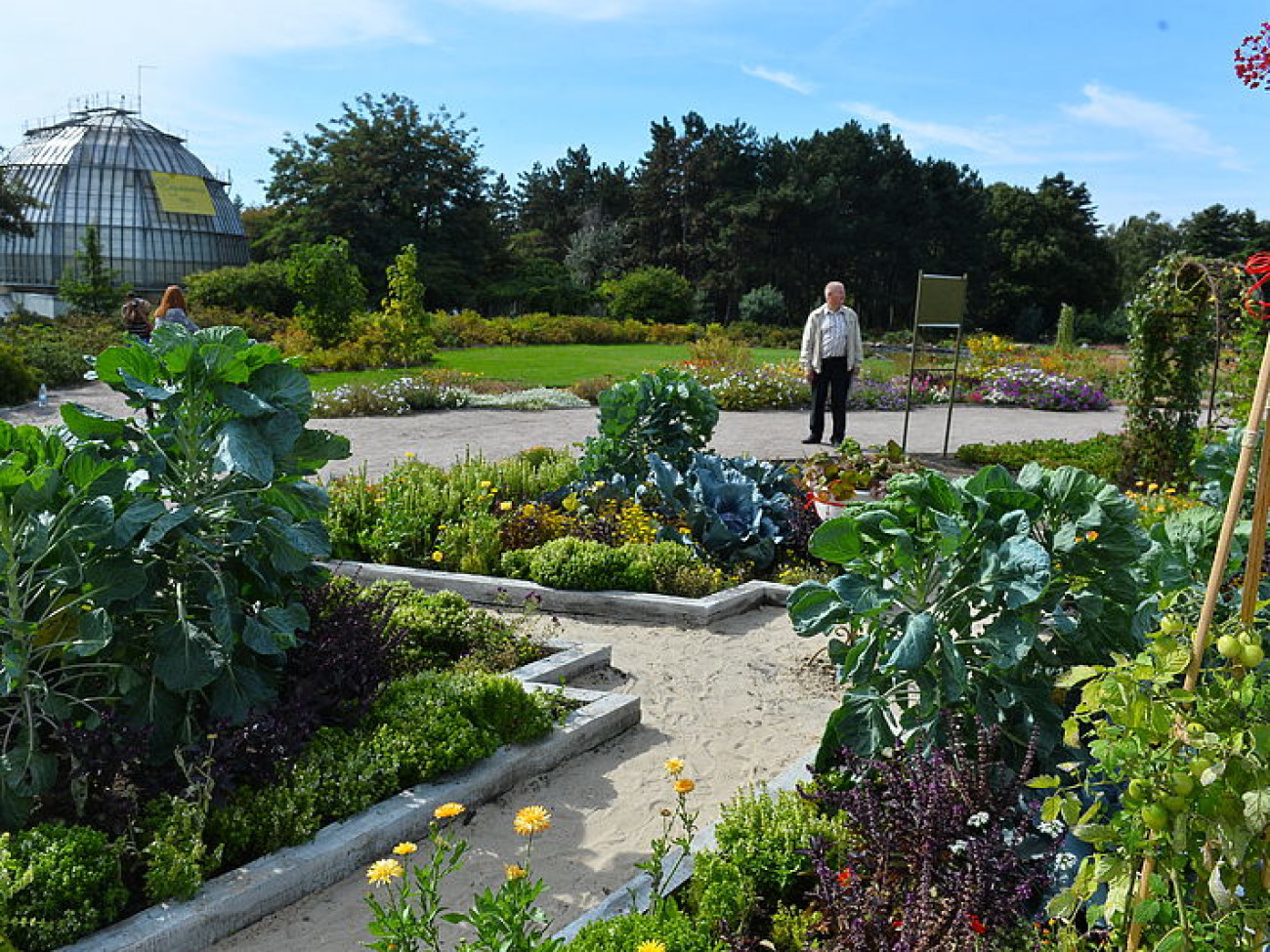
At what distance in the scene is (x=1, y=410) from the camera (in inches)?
629

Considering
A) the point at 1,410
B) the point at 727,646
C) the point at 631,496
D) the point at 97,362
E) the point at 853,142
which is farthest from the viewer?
the point at 853,142

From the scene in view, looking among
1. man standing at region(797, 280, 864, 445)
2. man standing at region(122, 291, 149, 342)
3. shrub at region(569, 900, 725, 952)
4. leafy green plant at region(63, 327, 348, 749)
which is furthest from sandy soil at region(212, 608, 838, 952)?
man standing at region(122, 291, 149, 342)

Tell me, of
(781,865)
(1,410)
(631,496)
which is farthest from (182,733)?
(1,410)

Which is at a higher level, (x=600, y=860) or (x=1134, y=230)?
(x=1134, y=230)

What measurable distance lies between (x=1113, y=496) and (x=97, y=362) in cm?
330

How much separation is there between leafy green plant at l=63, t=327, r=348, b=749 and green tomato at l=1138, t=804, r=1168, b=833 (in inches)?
99.5

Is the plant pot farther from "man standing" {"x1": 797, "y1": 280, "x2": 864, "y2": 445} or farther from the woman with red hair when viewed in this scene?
the woman with red hair

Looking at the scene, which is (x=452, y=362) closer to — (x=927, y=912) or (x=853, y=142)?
(x=927, y=912)

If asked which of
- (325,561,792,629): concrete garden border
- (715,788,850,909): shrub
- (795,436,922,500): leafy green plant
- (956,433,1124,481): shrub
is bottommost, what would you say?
(325,561,792,629): concrete garden border

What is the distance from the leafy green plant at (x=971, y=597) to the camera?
285 centimetres

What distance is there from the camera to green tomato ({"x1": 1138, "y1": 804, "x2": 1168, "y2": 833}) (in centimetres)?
166

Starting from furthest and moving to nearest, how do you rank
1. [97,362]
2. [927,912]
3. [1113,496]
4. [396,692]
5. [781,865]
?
1. [396,692]
2. [97,362]
3. [1113,496]
4. [781,865]
5. [927,912]

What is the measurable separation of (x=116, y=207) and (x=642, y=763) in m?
54.2

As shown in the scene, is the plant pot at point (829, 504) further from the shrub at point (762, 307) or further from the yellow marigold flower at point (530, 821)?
the shrub at point (762, 307)
